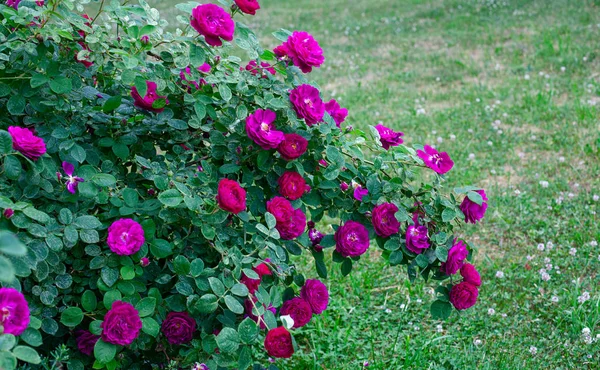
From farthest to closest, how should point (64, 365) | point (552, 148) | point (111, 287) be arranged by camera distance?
point (552, 148) → point (64, 365) → point (111, 287)

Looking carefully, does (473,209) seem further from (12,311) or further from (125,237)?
(12,311)

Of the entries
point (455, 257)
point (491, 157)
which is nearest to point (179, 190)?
point (455, 257)

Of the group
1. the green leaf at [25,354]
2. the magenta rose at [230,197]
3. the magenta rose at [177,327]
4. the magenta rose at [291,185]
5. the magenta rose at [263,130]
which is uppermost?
the magenta rose at [263,130]

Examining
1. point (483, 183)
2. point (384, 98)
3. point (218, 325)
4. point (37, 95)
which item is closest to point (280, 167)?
point (218, 325)

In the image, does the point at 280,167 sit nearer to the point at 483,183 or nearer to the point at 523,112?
the point at 483,183

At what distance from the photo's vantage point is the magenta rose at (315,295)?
2082 millimetres

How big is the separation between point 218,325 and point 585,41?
20.1ft

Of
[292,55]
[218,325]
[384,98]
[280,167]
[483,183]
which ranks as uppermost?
[292,55]

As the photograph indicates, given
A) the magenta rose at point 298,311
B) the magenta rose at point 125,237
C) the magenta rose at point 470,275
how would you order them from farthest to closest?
the magenta rose at point 470,275 → the magenta rose at point 298,311 → the magenta rose at point 125,237

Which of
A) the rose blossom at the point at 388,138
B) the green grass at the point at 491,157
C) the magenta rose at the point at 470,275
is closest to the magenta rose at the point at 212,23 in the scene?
the rose blossom at the point at 388,138

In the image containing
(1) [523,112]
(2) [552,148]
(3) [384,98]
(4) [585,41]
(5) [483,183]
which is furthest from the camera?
(4) [585,41]

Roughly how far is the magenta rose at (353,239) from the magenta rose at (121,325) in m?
0.64

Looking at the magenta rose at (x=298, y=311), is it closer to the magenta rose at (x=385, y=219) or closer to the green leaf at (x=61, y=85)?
the magenta rose at (x=385, y=219)

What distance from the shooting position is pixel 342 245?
204 centimetres
